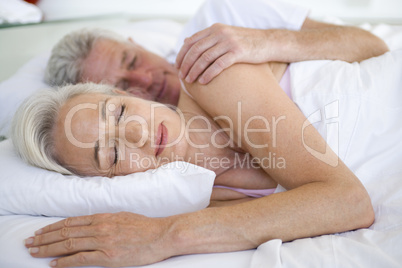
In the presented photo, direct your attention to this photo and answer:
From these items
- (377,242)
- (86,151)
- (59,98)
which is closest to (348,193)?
(377,242)

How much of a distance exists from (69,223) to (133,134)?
299mm

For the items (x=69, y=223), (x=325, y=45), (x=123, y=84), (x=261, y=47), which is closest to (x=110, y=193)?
(x=69, y=223)

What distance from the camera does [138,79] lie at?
5.53 feet

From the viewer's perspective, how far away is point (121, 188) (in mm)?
1025

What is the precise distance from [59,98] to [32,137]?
145 millimetres

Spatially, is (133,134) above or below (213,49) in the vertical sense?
below

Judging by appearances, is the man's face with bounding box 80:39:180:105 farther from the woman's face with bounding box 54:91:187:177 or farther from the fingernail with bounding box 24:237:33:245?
the fingernail with bounding box 24:237:33:245

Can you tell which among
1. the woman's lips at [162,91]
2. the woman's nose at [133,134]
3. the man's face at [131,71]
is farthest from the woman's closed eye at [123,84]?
the woman's nose at [133,134]

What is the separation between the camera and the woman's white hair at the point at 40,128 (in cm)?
112

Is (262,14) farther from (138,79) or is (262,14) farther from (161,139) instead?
(161,139)

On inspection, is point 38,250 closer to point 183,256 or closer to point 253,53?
point 183,256

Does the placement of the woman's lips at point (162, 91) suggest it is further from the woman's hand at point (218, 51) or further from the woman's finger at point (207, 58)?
the woman's finger at point (207, 58)

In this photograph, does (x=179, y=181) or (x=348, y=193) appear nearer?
(x=348, y=193)

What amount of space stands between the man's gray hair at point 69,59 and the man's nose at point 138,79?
0.68ft
